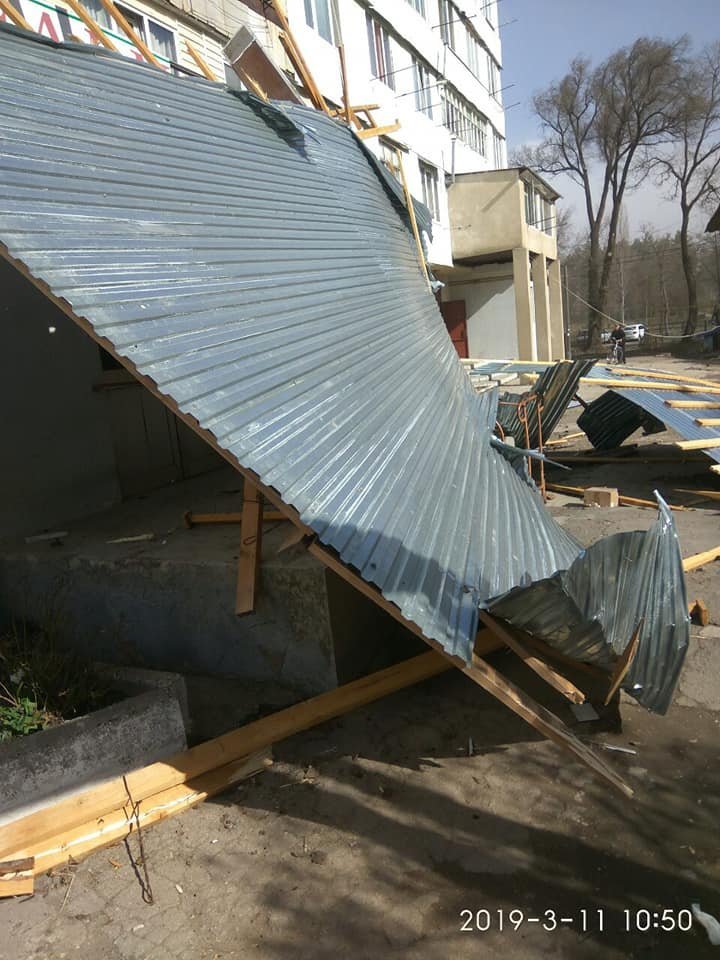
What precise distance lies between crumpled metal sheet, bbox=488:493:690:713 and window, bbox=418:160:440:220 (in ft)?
64.4

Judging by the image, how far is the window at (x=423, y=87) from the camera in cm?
2033

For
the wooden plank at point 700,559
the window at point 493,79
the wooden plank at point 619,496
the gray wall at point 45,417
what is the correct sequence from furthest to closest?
the window at point 493,79, the wooden plank at point 619,496, the wooden plank at point 700,559, the gray wall at point 45,417

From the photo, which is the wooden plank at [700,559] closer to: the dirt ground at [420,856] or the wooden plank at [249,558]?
the dirt ground at [420,856]

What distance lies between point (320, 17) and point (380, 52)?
11.5 feet

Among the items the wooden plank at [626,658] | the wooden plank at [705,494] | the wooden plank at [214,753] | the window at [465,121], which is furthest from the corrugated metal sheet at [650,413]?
the window at [465,121]

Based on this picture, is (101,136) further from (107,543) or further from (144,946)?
(144,946)

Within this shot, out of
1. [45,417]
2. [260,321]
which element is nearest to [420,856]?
[260,321]

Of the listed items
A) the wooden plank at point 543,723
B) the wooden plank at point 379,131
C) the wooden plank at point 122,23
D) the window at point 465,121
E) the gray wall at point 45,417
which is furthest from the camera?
the window at point 465,121

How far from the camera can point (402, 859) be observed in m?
2.96

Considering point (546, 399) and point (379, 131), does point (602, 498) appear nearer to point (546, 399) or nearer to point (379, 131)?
point (546, 399)

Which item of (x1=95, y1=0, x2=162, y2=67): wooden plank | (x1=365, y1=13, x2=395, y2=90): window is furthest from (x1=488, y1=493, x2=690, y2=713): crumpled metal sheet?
(x1=365, y1=13, x2=395, y2=90): window

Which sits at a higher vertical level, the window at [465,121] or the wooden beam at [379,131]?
the window at [465,121]

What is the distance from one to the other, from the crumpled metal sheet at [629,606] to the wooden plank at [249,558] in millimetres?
1473

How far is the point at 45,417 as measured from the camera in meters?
5.36
